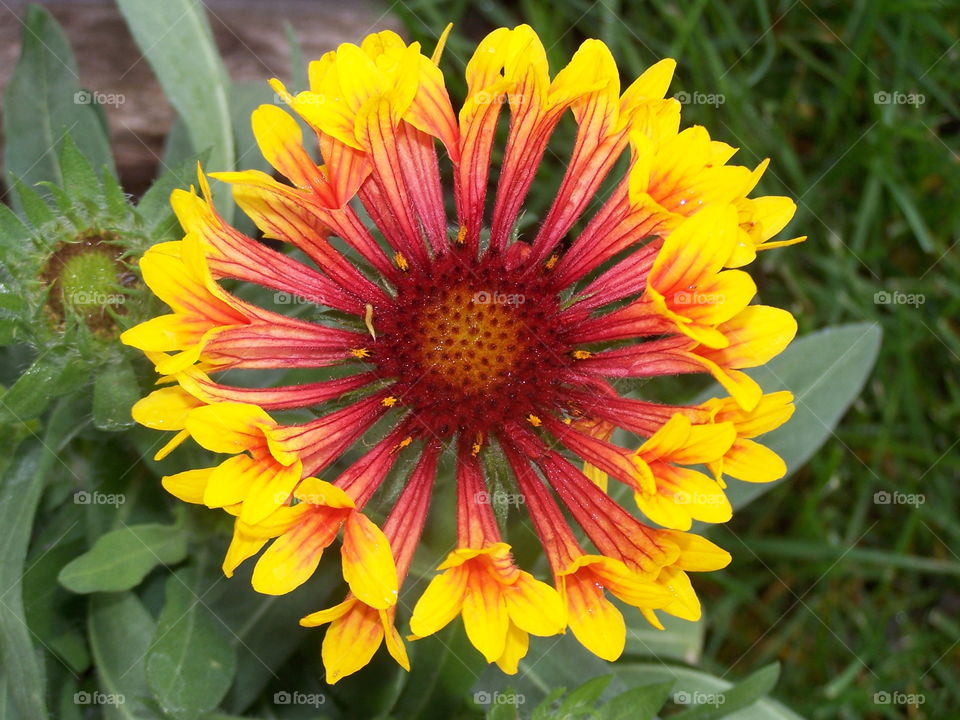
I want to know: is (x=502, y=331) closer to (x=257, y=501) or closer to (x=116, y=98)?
(x=257, y=501)

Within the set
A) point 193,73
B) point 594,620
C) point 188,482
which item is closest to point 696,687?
point 594,620

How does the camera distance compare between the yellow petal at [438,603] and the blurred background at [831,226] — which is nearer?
the yellow petal at [438,603]

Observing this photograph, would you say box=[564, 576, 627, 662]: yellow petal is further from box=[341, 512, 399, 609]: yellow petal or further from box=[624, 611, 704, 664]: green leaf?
box=[624, 611, 704, 664]: green leaf

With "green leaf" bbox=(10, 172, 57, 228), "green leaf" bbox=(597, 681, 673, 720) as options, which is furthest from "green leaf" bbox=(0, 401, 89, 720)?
"green leaf" bbox=(597, 681, 673, 720)

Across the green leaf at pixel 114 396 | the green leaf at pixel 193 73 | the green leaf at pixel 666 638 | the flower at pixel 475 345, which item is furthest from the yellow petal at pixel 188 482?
the green leaf at pixel 666 638

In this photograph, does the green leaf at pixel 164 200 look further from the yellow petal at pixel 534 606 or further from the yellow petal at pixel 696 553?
the yellow petal at pixel 696 553

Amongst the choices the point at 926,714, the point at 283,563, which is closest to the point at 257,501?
the point at 283,563

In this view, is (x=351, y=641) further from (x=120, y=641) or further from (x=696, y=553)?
(x=120, y=641)

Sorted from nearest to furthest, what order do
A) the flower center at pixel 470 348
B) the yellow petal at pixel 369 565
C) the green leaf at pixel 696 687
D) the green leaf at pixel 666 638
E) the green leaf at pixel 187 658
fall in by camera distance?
the yellow petal at pixel 369 565
the flower center at pixel 470 348
the green leaf at pixel 187 658
the green leaf at pixel 696 687
the green leaf at pixel 666 638
